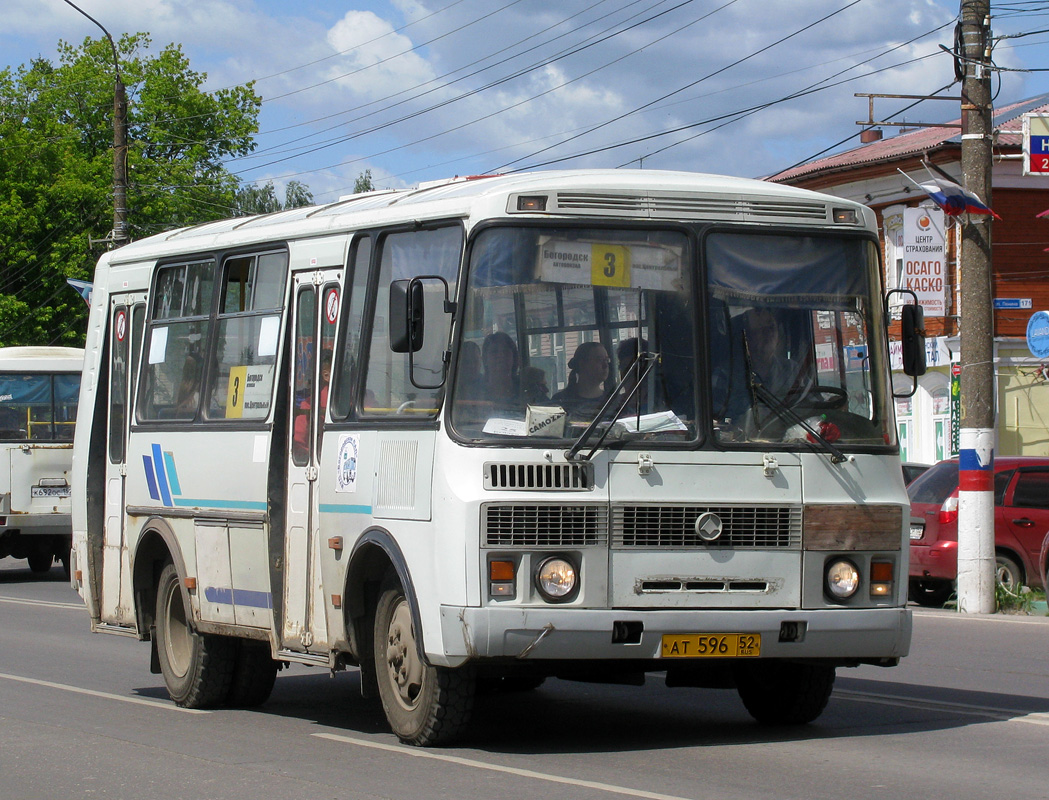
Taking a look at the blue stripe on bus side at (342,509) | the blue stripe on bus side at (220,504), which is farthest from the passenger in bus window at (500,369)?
the blue stripe on bus side at (220,504)

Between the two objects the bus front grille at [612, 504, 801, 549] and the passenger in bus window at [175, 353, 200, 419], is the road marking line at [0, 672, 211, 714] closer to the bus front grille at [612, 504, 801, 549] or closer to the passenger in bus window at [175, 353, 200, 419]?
the passenger in bus window at [175, 353, 200, 419]

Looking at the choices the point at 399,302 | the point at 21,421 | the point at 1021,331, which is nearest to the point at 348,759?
the point at 399,302

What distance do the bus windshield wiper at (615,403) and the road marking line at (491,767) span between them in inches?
58.7

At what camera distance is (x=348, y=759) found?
8.26 metres

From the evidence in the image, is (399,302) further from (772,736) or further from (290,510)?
(772,736)

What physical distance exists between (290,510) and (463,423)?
79.3 inches

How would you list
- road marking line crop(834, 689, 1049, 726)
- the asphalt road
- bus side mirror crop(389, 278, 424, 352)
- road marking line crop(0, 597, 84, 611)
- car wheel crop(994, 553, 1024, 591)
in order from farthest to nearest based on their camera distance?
1. road marking line crop(0, 597, 84, 611)
2. car wheel crop(994, 553, 1024, 591)
3. road marking line crop(834, 689, 1049, 726)
4. bus side mirror crop(389, 278, 424, 352)
5. the asphalt road

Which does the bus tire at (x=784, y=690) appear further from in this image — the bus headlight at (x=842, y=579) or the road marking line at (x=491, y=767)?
the road marking line at (x=491, y=767)

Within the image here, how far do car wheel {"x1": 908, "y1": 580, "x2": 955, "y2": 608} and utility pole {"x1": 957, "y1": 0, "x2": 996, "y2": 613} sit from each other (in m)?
1.77

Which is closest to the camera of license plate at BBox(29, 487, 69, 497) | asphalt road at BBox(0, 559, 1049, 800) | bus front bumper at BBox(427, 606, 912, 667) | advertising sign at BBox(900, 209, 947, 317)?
asphalt road at BBox(0, 559, 1049, 800)

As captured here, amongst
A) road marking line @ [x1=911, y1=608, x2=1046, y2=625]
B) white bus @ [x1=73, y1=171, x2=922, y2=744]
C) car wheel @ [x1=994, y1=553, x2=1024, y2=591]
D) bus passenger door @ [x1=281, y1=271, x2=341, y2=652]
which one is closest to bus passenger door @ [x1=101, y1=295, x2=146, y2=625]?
bus passenger door @ [x1=281, y1=271, x2=341, y2=652]

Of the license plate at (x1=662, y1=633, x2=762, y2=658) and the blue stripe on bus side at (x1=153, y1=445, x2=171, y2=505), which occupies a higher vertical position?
the blue stripe on bus side at (x1=153, y1=445, x2=171, y2=505)

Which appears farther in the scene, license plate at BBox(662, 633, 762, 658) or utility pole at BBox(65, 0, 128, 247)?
utility pole at BBox(65, 0, 128, 247)

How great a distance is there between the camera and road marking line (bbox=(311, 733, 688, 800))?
712cm
